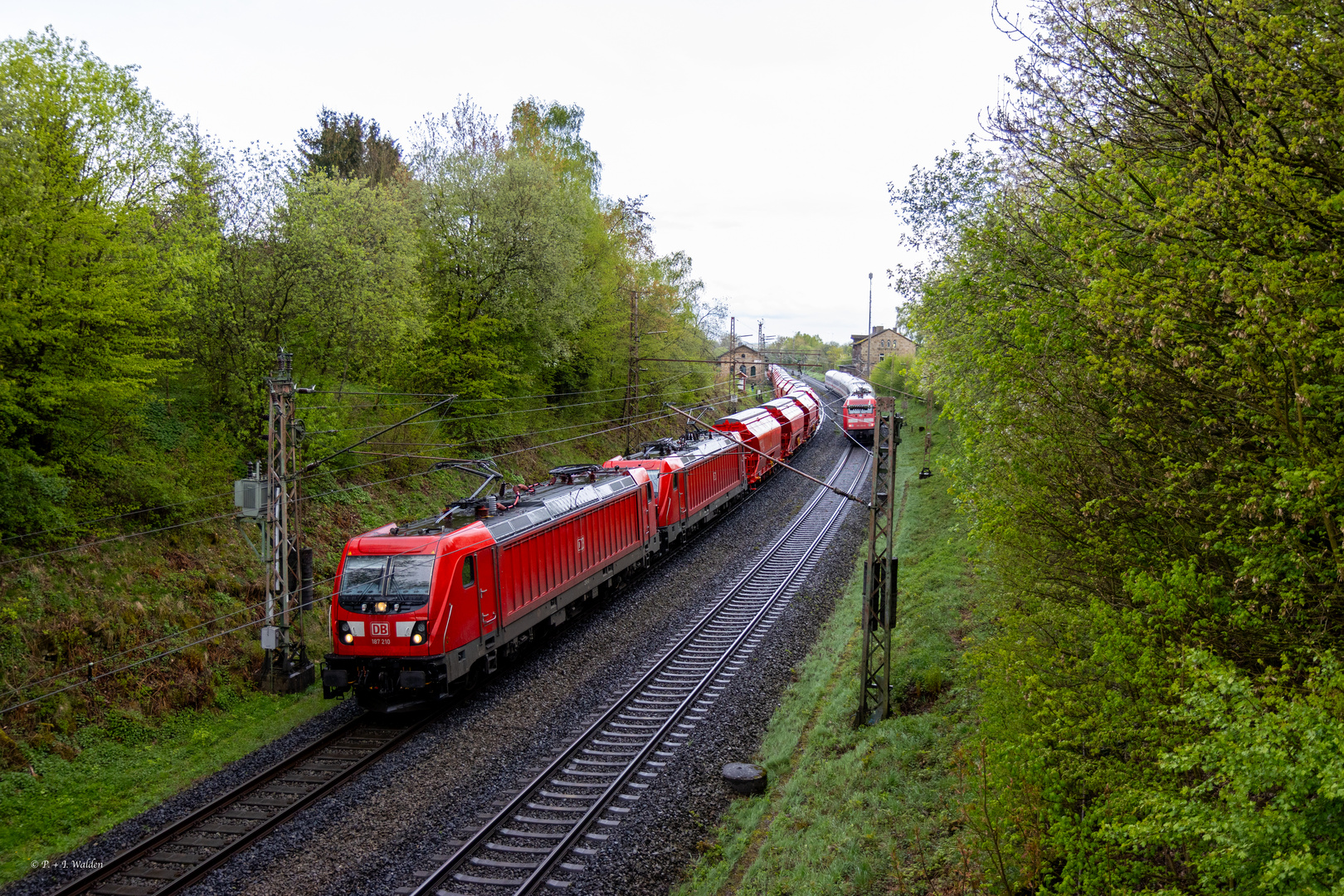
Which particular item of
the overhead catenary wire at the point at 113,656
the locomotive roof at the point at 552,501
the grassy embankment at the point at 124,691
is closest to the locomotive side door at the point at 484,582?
the locomotive roof at the point at 552,501

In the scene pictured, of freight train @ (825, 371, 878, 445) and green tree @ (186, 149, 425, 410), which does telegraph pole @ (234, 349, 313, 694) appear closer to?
green tree @ (186, 149, 425, 410)

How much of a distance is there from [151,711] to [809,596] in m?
15.5

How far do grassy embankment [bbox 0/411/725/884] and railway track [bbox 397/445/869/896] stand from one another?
542cm

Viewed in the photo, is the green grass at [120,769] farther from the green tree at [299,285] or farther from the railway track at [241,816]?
the green tree at [299,285]

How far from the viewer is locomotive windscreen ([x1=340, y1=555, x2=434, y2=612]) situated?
1432 centimetres

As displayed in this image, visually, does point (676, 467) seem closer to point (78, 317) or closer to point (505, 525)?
point (505, 525)

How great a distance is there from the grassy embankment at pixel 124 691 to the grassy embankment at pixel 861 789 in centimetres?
877

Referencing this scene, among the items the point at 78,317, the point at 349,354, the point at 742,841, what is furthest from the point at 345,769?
the point at 349,354

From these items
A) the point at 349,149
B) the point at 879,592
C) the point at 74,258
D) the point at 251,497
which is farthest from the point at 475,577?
the point at 349,149

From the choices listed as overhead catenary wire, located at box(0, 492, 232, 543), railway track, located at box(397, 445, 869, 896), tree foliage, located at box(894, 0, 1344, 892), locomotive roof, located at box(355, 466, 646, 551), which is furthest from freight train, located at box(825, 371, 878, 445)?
tree foliage, located at box(894, 0, 1344, 892)

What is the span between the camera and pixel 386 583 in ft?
47.6

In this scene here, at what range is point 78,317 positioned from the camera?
15.7 meters

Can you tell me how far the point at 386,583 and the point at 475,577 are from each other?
1.61 metres

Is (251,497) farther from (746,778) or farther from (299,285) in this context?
(746,778)
